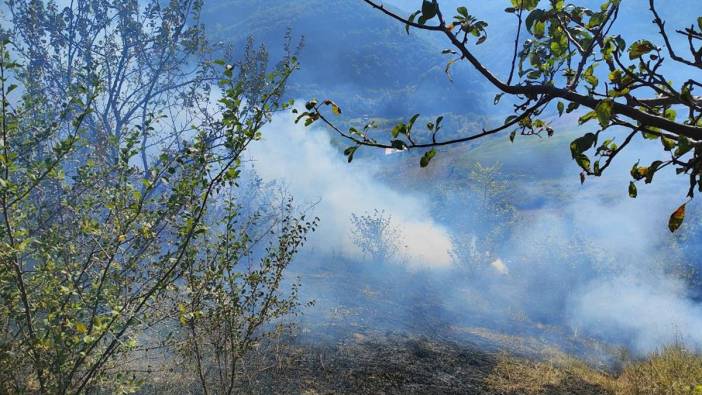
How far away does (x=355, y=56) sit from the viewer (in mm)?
91000

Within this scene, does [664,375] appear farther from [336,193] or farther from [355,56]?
[355,56]

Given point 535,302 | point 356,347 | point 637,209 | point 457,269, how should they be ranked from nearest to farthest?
point 356,347 → point 535,302 → point 457,269 → point 637,209

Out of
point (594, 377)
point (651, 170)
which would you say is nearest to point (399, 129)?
point (651, 170)

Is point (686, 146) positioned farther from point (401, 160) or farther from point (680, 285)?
point (401, 160)

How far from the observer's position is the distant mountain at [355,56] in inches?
3071

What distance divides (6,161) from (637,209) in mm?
24158

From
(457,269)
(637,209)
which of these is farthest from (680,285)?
(637,209)

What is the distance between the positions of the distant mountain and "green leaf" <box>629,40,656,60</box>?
70017mm

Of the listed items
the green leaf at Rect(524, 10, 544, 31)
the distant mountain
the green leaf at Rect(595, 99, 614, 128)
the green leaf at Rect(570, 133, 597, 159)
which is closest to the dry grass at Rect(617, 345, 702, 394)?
the green leaf at Rect(524, 10, 544, 31)

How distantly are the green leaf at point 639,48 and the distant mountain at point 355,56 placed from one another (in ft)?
230

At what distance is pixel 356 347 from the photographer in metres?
8.54

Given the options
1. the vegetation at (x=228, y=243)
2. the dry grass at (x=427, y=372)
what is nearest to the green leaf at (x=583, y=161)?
the vegetation at (x=228, y=243)

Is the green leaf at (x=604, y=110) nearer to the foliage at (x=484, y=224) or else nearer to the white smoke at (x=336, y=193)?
the foliage at (x=484, y=224)

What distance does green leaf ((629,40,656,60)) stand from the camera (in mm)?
1426
